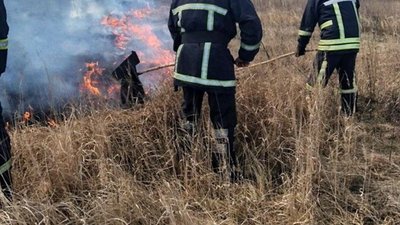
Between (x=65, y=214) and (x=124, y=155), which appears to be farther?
(x=124, y=155)

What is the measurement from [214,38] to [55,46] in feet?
11.9

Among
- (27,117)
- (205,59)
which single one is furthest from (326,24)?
(27,117)

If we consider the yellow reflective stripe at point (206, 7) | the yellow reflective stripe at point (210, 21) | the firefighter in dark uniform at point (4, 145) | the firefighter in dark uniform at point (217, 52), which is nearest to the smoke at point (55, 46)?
the firefighter in dark uniform at point (4, 145)

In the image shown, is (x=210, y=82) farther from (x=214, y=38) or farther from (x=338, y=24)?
(x=338, y=24)

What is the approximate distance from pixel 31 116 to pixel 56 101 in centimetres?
46

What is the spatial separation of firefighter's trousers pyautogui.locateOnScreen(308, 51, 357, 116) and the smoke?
2762mm

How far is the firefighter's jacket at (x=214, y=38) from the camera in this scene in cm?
408

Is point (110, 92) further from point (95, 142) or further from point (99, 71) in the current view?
point (95, 142)

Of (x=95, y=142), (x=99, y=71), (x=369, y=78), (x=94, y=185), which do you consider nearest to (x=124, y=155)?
(x=95, y=142)

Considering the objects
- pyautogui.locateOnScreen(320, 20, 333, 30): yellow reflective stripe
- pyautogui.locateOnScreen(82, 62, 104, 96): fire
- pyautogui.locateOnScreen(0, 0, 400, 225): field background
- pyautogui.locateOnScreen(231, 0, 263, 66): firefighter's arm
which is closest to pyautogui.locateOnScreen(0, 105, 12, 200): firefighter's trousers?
pyautogui.locateOnScreen(0, 0, 400, 225): field background

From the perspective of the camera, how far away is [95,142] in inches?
163

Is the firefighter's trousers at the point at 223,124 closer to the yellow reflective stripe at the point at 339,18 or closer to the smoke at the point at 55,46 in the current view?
the yellow reflective stripe at the point at 339,18

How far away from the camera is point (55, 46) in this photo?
6984 mm

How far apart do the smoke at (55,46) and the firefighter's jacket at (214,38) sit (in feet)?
7.59
